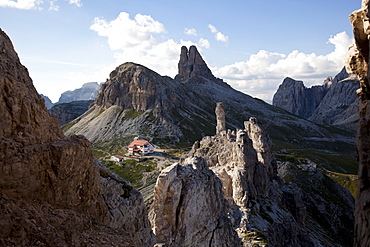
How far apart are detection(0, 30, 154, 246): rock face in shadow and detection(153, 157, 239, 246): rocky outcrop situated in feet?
30.4

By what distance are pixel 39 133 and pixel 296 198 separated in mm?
63030

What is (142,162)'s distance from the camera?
110562 millimetres

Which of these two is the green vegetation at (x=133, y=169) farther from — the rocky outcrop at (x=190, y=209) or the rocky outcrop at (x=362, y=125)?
the rocky outcrop at (x=362, y=125)

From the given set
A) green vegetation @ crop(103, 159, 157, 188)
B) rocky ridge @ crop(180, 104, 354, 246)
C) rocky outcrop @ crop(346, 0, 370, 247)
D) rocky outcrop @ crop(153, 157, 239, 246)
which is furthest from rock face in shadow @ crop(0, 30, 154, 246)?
green vegetation @ crop(103, 159, 157, 188)

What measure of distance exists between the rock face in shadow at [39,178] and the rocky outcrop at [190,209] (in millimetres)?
9265

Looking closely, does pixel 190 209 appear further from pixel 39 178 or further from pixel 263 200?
pixel 263 200

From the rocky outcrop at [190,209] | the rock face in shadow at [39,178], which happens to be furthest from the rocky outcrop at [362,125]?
the rocky outcrop at [190,209]

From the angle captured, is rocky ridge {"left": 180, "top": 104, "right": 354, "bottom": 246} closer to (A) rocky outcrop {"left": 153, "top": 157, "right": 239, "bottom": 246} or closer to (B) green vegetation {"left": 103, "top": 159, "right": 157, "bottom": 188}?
(A) rocky outcrop {"left": 153, "top": 157, "right": 239, "bottom": 246}

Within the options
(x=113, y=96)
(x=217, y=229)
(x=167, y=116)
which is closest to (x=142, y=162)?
(x=167, y=116)

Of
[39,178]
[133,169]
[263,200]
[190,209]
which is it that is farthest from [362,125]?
[133,169]

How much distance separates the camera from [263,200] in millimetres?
56781

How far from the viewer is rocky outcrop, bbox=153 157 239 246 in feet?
87.2

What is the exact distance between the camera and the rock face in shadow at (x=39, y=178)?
39.3ft

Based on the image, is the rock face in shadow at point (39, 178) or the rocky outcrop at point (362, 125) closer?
the rocky outcrop at point (362, 125)
